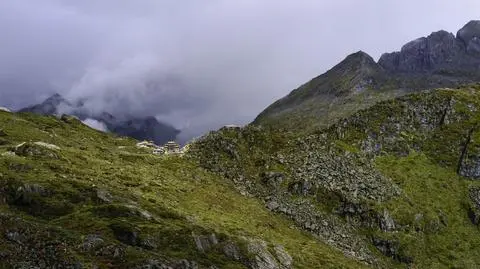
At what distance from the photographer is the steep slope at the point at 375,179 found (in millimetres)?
89750

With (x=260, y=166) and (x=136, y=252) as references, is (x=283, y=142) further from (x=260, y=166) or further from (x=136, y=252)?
(x=136, y=252)

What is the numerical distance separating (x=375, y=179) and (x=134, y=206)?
55.7 meters

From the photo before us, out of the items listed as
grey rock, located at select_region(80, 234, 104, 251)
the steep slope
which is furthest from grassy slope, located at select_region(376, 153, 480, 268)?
grey rock, located at select_region(80, 234, 104, 251)

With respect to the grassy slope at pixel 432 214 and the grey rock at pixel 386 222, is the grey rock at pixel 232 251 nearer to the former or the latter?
the grassy slope at pixel 432 214

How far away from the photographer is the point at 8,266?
41.3m

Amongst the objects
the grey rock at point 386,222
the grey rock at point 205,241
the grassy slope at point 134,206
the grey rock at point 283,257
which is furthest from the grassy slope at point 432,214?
the grey rock at point 205,241

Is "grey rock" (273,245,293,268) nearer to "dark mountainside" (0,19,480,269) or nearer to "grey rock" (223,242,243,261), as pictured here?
"dark mountainside" (0,19,480,269)

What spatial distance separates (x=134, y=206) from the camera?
63031 mm

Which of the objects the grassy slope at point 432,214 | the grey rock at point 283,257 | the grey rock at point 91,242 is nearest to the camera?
the grey rock at point 91,242

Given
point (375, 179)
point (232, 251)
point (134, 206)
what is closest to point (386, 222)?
point (375, 179)

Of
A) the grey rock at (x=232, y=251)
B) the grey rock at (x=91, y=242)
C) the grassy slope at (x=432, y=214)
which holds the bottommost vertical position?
the grassy slope at (x=432, y=214)

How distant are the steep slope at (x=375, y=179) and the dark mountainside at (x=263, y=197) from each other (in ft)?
0.89

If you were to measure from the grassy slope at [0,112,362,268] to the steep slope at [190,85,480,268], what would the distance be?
693 cm

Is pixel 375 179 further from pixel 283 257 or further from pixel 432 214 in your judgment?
pixel 283 257
